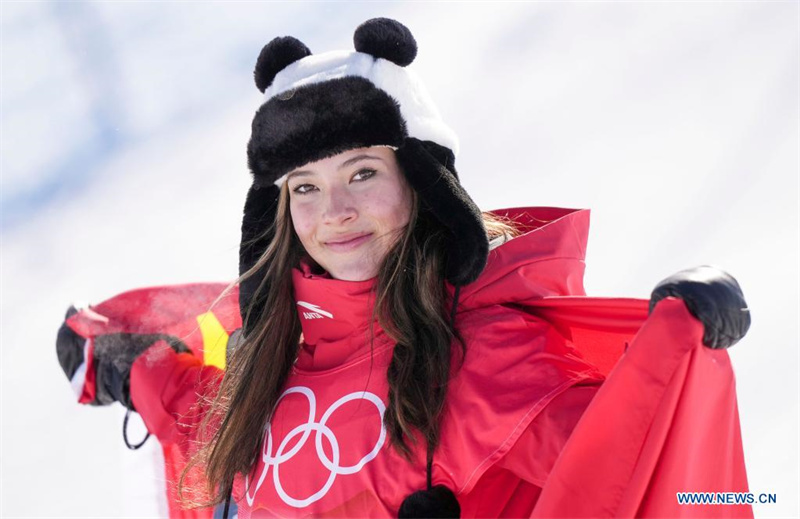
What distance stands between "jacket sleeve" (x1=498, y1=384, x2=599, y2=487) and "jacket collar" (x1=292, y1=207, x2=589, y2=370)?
0.94ft

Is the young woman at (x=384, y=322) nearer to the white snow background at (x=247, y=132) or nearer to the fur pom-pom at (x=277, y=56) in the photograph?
the fur pom-pom at (x=277, y=56)

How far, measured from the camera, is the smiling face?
190 centimetres

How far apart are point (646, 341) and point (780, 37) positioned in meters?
2.42

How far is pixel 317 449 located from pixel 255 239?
24.8 inches

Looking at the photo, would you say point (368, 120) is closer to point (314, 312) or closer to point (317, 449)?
point (314, 312)

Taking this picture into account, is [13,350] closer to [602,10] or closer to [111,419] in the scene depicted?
[111,419]

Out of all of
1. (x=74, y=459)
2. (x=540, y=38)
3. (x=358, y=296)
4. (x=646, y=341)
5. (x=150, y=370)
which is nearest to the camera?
(x=646, y=341)

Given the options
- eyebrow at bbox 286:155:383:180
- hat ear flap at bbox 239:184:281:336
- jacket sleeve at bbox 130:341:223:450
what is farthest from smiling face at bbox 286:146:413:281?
jacket sleeve at bbox 130:341:223:450

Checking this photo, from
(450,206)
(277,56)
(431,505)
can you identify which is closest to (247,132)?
(277,56)

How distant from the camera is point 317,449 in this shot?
183cm

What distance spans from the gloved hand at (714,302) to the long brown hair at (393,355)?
0.62m

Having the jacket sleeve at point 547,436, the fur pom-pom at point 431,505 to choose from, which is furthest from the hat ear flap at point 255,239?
the jacket sleeve at point 547,436

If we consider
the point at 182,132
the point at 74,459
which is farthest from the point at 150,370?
the point at 182,132

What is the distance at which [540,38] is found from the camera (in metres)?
3.60
